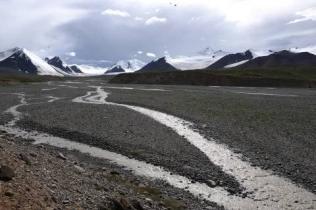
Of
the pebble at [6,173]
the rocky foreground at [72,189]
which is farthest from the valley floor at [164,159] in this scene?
the pebble at [6,173]

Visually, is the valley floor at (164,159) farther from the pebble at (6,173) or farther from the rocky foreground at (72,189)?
the pebble at (6,173)

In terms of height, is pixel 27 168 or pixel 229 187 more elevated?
pixel 27 168

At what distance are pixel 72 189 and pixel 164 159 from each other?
371 inches

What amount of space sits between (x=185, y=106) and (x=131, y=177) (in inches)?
1226

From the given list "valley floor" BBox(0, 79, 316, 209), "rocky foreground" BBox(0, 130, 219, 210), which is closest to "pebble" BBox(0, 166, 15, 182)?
"rocky foreground" BBox(0, 130, 219, 210)

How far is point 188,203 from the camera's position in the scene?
18.9 meters

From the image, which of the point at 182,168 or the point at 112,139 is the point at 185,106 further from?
the point at 182,168

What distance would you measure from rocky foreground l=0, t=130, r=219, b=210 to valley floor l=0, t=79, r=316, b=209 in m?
0.04

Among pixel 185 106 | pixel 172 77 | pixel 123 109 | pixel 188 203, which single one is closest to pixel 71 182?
pixel 188 203

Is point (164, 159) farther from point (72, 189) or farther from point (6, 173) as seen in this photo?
point (6, 173)

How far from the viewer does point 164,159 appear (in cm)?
2636

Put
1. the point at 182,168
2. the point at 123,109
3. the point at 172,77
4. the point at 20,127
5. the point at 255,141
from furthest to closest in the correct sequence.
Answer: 1. the point at 172,77
2. the point at 123,109
3. the point at 20,127
4. the point at 255,141
5. the point at 182,168

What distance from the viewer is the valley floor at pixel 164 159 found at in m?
18.1

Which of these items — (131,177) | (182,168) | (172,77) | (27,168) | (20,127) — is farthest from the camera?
(172,77)
